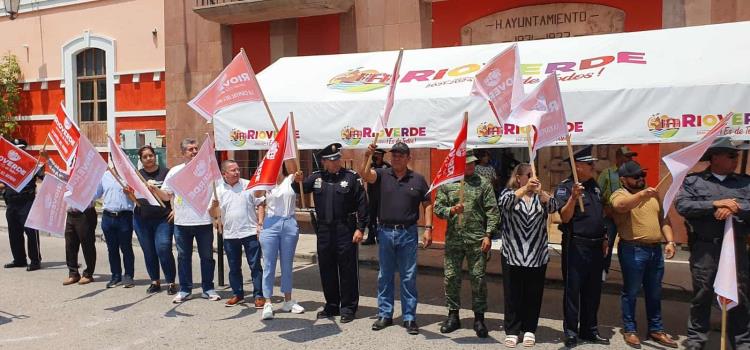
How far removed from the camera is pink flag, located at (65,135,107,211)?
24.6ft

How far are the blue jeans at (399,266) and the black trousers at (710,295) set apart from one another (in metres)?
2.54

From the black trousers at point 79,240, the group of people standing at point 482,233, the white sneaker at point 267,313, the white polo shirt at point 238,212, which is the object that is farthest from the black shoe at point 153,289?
the white sneaker at point 267,313

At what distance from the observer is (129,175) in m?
7.48

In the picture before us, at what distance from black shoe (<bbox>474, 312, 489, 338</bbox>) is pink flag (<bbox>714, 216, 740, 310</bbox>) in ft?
6.72

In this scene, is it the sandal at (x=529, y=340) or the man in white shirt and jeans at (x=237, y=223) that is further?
the man in white shirt and jeans at (x=237, y=223)

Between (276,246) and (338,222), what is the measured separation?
790mm

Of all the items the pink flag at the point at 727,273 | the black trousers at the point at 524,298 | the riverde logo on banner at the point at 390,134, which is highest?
the riverde logo on banner at the point at 390,134

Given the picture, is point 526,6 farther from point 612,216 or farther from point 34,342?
point 34,342

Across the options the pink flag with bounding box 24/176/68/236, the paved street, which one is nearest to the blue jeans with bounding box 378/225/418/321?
the paved street

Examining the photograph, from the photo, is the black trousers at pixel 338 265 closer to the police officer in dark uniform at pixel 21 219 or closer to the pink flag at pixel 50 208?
the pink flag at pixel 50 208

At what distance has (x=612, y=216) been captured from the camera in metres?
6.26

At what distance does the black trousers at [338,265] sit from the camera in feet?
22.9

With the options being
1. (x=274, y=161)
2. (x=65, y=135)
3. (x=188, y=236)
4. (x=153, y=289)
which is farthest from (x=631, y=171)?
(x=65, y=135)

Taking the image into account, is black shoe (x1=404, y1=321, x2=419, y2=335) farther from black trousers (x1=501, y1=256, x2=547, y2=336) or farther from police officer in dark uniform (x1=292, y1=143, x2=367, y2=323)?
black trousers (x1=501, y1=256, x2=547, y2=336)
